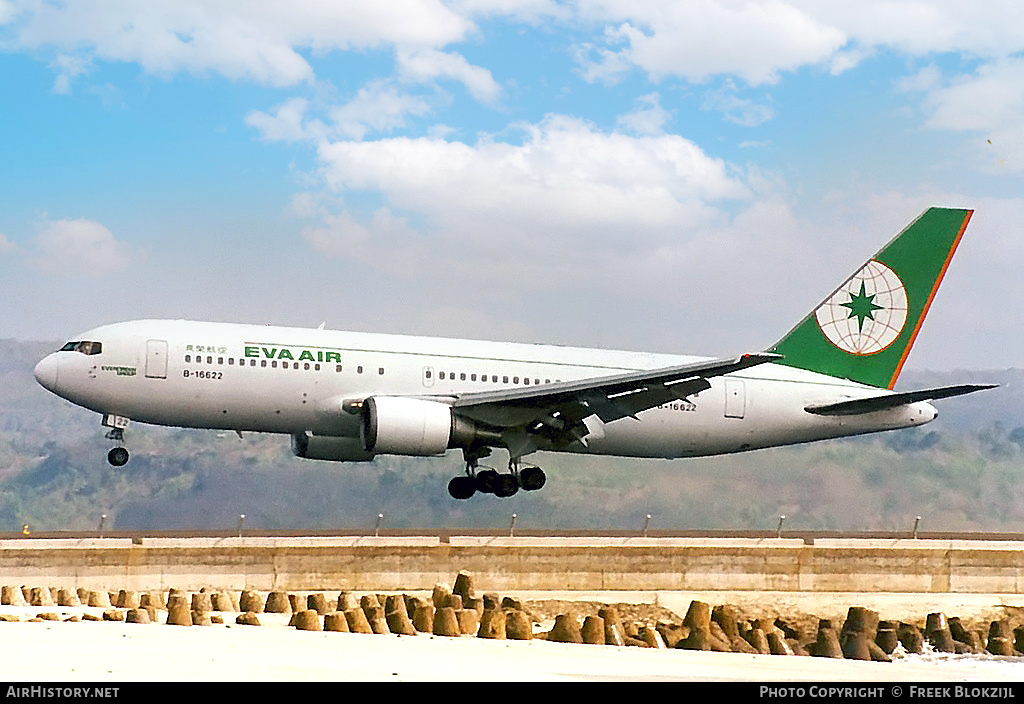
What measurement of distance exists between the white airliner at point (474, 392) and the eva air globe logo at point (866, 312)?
0.09m

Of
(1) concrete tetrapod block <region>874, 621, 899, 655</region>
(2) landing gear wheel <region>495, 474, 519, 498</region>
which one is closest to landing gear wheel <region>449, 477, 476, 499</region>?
(2) landing gear wheel <region>495, 474, 519, 498</region>

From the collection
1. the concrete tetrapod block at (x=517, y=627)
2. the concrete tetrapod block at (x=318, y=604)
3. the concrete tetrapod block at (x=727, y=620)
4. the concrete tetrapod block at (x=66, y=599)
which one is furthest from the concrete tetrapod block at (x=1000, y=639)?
the concrete tetrapod block at (x=66, y=599)

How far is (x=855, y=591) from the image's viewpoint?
4147 cm

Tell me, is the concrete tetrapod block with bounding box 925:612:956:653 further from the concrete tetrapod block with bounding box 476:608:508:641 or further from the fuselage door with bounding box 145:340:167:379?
the fuselage door with bounding box 145:340:167:379

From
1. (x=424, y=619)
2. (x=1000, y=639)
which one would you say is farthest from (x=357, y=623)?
(x=1000, y=639)

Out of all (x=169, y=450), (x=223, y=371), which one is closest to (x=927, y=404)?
(x=223, y=371)

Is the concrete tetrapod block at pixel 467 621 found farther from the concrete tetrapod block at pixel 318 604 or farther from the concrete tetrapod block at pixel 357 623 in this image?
the concrete tetrapod block at pixel 318 604

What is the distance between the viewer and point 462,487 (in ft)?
142

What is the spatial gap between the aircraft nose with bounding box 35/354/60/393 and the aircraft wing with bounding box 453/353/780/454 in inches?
387

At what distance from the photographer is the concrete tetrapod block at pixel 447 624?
25172mm

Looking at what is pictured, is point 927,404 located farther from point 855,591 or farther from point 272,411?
point 272,411

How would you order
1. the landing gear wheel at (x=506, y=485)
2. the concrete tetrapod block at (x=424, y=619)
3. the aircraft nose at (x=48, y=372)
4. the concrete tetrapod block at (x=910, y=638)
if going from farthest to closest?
the landing gear wheel at (x=506, y=485) → the concrete tetrapod block at (x=910, y=638) → the aircraft nose at (x=48, y=372) → the concrete tetrapod block at (x=424, y=619)

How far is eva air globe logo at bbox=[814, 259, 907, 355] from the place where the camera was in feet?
151

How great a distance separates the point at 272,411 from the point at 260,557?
Answer: 3.77 metres
